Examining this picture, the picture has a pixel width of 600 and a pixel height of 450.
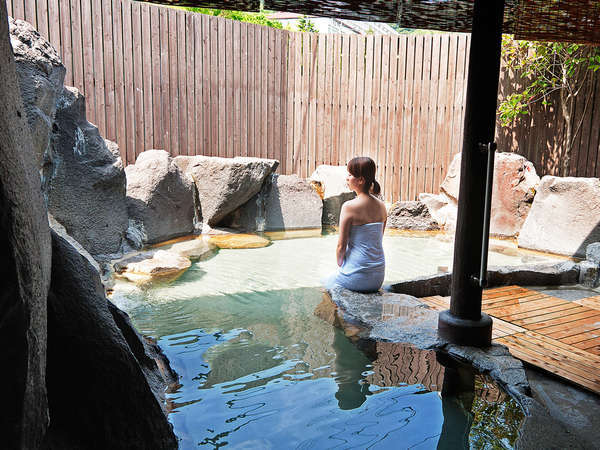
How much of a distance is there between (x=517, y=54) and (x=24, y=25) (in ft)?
25.7

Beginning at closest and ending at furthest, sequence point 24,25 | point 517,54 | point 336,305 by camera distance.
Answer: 1. point 336,305
2. point 24,25
3. point 517,54

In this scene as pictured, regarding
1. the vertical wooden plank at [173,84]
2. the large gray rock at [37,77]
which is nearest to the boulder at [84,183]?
the large gray rock at [37,77]

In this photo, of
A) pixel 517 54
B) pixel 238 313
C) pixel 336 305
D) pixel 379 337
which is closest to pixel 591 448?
pixel 379 337

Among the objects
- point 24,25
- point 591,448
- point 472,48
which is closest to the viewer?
point 591,448

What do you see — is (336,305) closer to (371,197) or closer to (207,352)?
(371,197)

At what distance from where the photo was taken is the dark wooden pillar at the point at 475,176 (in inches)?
103

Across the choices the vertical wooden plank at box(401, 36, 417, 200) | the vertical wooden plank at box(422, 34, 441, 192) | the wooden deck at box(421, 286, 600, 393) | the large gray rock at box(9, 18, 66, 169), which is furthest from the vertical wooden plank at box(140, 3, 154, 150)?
the wooden deck at box(421, 286, 600, 393)

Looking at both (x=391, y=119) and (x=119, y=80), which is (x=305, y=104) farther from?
(x=119, y=80)

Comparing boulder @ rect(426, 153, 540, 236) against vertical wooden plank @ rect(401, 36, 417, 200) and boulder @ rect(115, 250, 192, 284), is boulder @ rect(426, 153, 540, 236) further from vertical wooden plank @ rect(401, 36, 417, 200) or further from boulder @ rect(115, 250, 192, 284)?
boulder @ rect(115, 250, 192, 284)

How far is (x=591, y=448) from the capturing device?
198cm

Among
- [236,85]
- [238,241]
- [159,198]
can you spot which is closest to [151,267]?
[159,198]

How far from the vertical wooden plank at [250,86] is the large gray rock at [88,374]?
7.16 metres

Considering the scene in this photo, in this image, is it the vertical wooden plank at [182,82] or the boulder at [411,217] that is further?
the boulder at [411,217]

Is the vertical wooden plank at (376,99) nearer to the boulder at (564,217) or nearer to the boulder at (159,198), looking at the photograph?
the boulder at (564,217)
